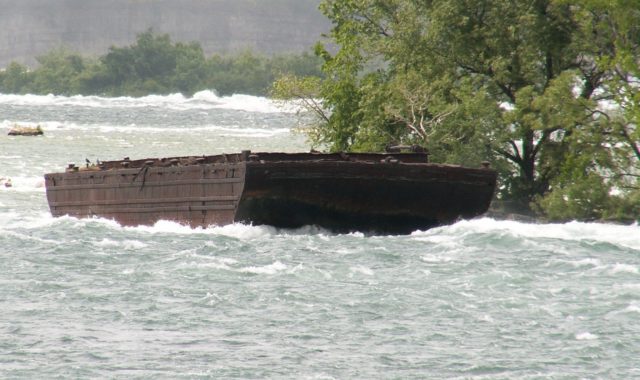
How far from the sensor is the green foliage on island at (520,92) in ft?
121

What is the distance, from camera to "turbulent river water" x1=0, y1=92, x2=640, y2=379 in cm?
1991

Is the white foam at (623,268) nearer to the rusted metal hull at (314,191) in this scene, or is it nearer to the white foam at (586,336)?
the white foam at (586,336)

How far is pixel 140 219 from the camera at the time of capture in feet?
119

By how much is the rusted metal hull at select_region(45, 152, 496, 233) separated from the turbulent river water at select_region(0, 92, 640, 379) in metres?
0.47

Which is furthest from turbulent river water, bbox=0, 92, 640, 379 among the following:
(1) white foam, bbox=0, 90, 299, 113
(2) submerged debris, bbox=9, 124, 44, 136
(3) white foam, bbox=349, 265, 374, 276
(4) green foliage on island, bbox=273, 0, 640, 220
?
(1) white foam, bbox=0, 90, 299, 113

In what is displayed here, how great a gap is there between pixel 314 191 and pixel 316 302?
8.35 metres

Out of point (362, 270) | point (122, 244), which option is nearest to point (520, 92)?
point (122, 244)

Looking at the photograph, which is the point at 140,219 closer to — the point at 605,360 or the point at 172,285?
the point at 172,285

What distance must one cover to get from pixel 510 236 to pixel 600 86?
371 inches

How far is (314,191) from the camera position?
32375mm

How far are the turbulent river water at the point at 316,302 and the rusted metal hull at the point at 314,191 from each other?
47 centimetres

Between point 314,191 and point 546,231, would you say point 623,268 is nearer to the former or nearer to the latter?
point 546,231

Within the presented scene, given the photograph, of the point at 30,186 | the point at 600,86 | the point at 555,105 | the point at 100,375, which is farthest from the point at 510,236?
the point at 30,186

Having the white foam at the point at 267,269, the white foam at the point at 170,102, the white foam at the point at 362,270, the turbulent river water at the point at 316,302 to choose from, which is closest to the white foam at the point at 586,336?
the turbulent river water at the point at 316,302
